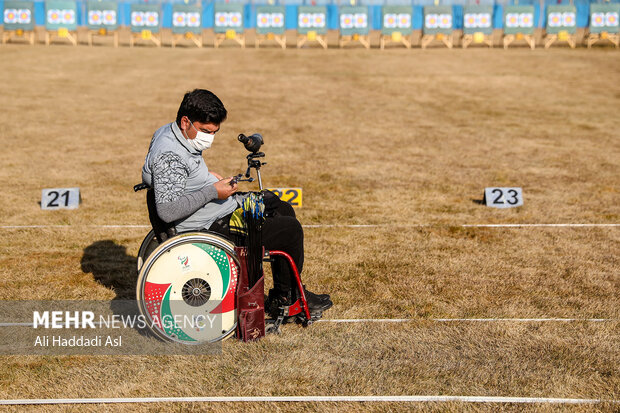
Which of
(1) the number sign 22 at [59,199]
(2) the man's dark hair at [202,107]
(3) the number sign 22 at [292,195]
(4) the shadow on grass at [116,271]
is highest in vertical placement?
(2) the man's dark hair at [202,107]

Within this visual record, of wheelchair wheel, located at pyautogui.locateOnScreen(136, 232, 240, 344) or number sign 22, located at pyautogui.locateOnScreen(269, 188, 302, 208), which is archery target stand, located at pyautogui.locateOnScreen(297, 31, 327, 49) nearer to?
number sign 22, located at pyautogui.locateOnScreen(269, 188, 302, 208)

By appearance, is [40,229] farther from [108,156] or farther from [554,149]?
Answer: [554,149]

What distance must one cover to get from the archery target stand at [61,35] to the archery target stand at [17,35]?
2.23 feet

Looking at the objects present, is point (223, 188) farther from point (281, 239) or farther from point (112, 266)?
point (112, 266)

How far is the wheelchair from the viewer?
3768 millimetres

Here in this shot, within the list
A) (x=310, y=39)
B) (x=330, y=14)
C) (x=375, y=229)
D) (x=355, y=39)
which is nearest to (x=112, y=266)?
(x=375, y=229)

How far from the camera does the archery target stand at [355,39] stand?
2955 cm

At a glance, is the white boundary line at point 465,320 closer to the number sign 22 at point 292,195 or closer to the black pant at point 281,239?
the black pant at point 281,239

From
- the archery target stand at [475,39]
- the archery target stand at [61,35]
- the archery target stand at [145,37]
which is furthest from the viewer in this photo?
the archery target stand at [475,39]

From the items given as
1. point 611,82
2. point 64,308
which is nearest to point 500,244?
point 64,308

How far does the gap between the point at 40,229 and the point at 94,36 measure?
28.7 meters

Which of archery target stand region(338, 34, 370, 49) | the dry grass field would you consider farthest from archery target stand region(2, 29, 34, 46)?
archery target stand region(338, 34, 370, 49)

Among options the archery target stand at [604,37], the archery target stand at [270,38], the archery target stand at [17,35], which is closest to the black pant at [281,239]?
the archery target stand at [270,38]

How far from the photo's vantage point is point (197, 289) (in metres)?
3.86
